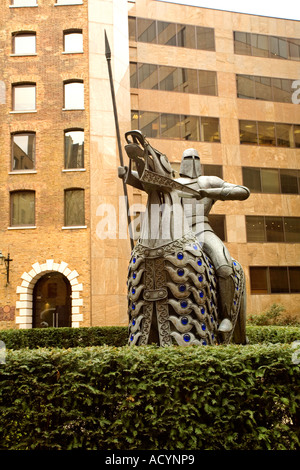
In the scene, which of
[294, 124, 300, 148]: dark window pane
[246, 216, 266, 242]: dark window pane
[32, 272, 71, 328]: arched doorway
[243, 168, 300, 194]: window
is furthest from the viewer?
[294, 124, 300, 148]: dark window pane

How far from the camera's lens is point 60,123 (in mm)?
24984

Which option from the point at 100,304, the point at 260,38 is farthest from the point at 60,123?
the point at 260,38

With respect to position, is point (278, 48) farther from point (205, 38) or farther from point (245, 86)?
point (205, 38)

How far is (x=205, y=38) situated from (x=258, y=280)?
16.5 metres

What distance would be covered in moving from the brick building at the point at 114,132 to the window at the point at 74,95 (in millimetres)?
64

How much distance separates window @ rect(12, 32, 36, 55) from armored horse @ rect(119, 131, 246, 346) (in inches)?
903

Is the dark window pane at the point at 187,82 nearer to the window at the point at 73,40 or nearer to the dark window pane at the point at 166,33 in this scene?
the dark window pane at the point at 166,33

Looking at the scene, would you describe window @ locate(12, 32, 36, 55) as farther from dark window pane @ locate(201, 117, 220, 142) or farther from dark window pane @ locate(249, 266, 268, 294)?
dark window pane @ locate(249, 266, 268, 294)

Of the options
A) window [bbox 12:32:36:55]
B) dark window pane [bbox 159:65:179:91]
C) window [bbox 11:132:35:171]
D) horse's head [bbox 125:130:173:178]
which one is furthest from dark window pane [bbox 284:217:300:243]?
horse's head [bbox 125:130:173:178]

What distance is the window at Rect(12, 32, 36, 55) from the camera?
25.8 metres

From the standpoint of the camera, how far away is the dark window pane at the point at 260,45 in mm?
31094

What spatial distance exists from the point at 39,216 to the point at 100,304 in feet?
19.0

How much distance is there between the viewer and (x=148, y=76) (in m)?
29.0
